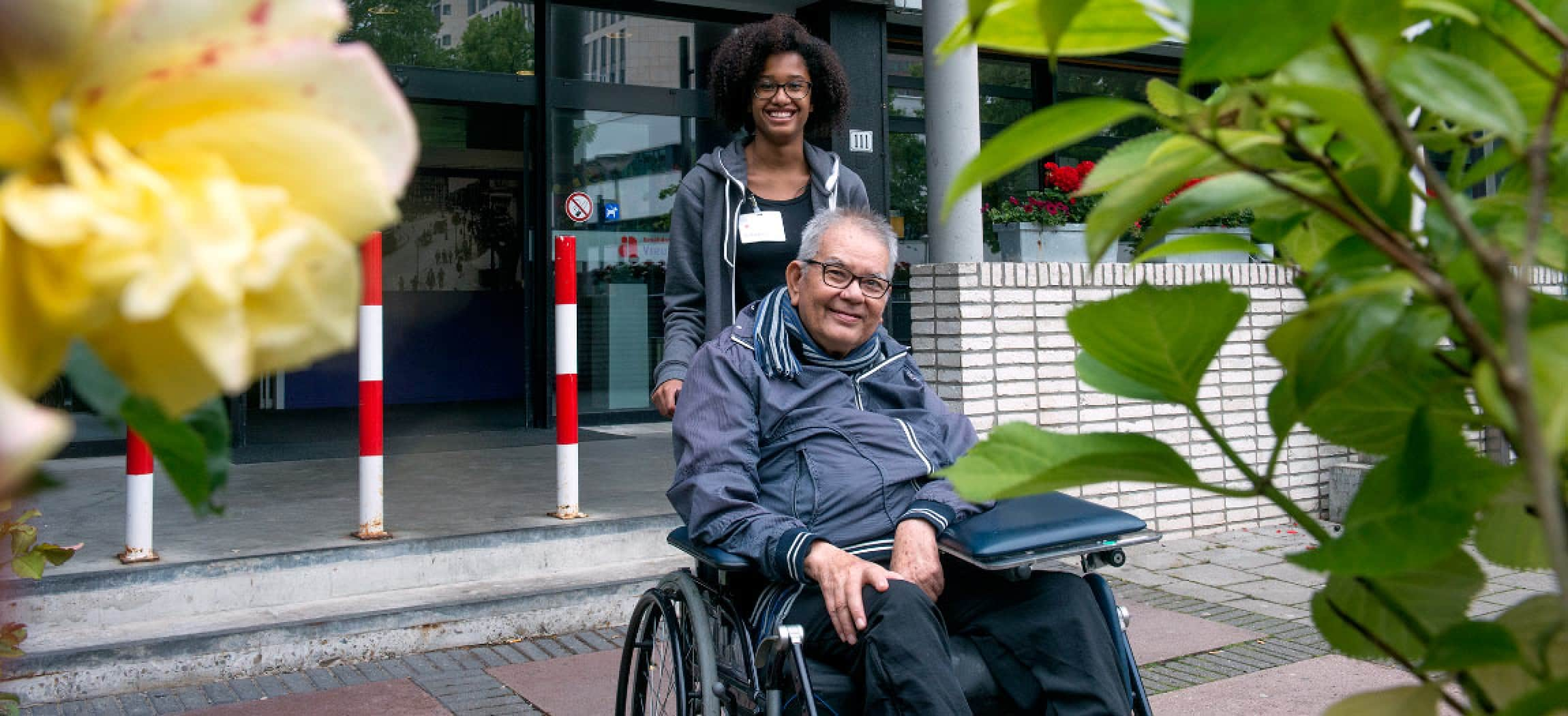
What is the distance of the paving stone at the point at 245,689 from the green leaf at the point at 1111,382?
3.65 metres

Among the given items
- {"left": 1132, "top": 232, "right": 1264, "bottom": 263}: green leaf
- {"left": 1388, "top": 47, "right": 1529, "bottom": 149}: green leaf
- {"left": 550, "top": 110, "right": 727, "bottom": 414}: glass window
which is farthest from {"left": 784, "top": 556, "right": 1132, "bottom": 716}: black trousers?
{"left": 550, "top": 110, "right": 727, "bottom": 414}: glass window

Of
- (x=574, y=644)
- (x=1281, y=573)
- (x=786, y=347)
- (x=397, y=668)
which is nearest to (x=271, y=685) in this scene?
(x=397, y=668)

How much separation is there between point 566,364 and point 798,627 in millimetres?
2886

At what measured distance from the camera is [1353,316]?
19.4 inches

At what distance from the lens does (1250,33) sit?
1.44 ft

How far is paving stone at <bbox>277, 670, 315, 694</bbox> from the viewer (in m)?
3.79

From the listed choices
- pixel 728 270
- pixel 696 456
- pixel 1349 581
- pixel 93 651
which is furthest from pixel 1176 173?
pixel 93 651

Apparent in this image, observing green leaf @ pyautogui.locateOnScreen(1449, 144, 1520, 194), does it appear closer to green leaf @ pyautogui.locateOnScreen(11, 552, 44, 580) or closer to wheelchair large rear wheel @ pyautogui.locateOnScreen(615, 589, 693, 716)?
green leaf @ pyautogui.locateOnScreen(11, 552, 44, 580)

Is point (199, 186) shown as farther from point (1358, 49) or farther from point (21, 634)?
point (21, 634)

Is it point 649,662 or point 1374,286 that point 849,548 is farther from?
point 1374,286

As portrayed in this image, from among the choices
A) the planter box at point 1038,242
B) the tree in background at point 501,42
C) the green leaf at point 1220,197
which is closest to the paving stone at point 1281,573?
the planter box at point 1038,242

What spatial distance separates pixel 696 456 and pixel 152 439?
2.20 metres

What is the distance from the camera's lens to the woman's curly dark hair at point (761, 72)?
11.9 ft

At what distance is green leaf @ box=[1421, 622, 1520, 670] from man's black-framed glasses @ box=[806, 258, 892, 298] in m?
2.32
